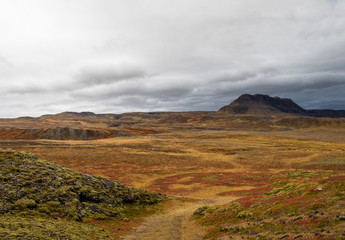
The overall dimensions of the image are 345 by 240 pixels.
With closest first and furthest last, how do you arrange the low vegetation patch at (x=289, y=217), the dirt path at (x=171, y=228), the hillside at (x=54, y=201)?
the low vegetation patch at (x=289, y=217)
the hillside at (x=54, y=201)
the dirt path at (x=171, y=228)

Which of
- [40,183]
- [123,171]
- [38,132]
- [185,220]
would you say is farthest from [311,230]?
[38,132]

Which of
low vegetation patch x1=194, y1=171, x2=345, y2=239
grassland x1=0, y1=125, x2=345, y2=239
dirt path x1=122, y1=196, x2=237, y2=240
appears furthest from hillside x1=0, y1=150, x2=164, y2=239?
low vegetation patch x1=194, y1=171, x2=345, y2=239

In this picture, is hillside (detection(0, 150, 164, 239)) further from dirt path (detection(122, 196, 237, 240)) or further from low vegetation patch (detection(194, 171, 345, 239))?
low vegetation patch (detection(194, 171, 345, 239))

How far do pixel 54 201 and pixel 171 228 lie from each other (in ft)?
39.7

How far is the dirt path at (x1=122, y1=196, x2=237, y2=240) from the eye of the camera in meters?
18.7

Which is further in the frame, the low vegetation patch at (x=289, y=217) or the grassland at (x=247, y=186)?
the grassland at (x=247, y=186)

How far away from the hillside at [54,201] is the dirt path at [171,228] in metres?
A: 3.06

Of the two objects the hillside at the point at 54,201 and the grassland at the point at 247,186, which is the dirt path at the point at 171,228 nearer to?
the grassland at the point at 247,186

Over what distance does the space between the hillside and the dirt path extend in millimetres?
3064

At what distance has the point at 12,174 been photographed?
72.0 ft

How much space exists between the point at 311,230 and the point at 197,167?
152 ft

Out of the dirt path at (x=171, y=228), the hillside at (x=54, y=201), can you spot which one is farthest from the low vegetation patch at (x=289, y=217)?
the hillside at (x=54, y=201)

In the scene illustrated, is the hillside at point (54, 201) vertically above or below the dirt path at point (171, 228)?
above

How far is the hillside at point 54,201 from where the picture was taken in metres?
15.8
